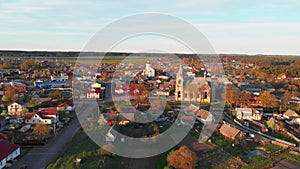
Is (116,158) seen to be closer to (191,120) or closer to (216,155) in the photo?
(216,155)

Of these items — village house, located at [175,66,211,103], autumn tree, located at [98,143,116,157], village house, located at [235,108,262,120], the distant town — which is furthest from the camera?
village house, located at [175,66,211,103]

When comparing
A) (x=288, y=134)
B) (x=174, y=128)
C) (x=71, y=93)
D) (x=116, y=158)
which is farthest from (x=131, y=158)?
(x=71, y=93)

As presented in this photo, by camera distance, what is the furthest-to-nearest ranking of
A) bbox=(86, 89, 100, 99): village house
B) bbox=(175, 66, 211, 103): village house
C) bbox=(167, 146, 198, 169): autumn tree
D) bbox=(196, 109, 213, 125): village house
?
bbox=(86, 89, 100, 99): village house → bbox=(175, 66, 211, 103): village house → bbox=(196, 109, 213, 125): village house → bbox=(167, 146, 198, 169): autumn tree

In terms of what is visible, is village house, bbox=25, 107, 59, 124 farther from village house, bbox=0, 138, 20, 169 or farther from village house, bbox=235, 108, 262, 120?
village house, bbox=235, 108, 262, 120

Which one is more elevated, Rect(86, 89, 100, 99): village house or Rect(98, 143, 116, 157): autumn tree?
Rect(86, 89, 100, 99): village house

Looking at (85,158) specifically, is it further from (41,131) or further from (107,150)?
(41,131)

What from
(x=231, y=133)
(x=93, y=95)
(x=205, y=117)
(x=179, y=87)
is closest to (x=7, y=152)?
(x=231, y=133)

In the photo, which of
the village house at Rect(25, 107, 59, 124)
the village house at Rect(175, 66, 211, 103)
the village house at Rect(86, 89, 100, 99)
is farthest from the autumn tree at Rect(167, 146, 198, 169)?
the village house at Rect(86, 89, 100, 99)
